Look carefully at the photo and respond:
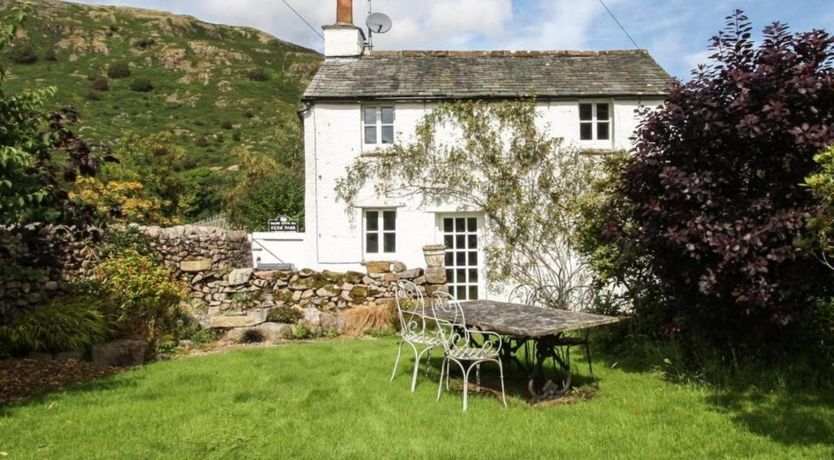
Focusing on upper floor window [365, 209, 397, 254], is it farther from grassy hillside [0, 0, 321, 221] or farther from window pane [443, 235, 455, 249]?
grassy hillside [0, 0, 321, 221]

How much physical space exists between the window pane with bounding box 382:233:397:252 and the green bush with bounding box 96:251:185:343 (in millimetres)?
4905

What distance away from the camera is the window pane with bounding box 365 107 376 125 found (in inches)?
562

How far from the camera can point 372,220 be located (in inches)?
559

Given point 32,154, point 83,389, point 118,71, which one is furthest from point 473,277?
point 118,71

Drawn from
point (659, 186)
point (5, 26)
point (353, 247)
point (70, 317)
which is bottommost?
point (70, 317)

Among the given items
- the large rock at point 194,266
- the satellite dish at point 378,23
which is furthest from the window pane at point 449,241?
the satellite dish at point 378,23

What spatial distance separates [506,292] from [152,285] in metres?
7.60

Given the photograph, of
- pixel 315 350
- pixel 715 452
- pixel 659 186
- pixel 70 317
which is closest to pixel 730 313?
pixel 659 186

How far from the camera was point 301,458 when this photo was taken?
4.77 metres

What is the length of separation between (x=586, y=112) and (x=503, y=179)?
2683 mm

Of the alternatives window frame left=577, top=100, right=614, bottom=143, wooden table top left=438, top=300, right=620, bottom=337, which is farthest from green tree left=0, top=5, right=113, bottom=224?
window frame left=577, top=100, right=614, bottom=143

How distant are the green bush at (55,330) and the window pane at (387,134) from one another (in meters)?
7.41

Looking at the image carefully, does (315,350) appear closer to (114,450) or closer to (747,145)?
(114,450)

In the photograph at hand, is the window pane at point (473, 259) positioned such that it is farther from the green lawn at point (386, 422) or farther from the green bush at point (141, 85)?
the green bush at point (141, 85)
